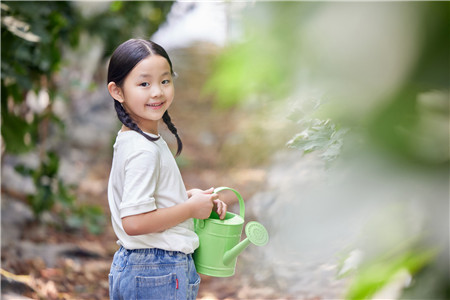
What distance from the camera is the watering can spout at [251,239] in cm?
107

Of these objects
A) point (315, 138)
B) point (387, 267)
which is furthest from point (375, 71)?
point (315, 138)

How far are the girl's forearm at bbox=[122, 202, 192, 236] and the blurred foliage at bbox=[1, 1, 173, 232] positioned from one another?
679mm

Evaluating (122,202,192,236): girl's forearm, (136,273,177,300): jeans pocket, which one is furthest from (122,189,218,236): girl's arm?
(136,273,177,300): jeans pocket

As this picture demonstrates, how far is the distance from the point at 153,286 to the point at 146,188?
23 cm

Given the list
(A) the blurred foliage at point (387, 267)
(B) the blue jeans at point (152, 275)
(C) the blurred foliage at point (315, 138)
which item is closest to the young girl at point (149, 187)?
(B) the blue jeans at point (152, 275)

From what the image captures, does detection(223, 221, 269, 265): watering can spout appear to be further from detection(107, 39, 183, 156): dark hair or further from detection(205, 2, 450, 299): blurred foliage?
detection(205, 2, 450, 299): blurred foliage

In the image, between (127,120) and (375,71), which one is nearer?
(375,71)

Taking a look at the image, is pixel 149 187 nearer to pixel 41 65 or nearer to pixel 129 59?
pixel 129 59

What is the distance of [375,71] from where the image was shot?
28 centimetres

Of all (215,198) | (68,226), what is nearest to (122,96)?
(215,198)

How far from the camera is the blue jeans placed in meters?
1.08

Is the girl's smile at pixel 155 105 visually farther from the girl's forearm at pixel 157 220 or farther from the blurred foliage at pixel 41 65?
the blurred foliage at pixel 41 65

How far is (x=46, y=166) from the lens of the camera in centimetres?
312

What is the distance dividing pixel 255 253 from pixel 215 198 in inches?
70.8
